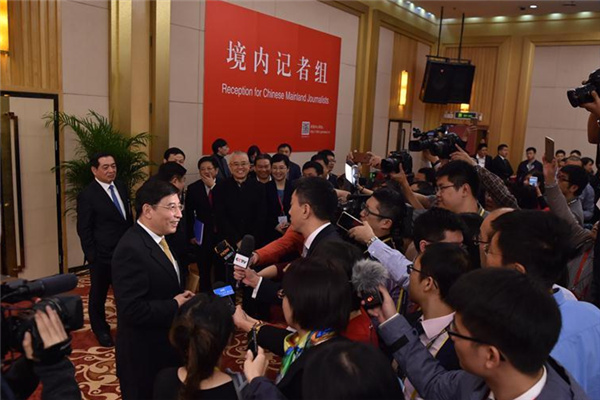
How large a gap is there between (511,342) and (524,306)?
87 millimetres

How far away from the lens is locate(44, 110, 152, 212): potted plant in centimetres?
467

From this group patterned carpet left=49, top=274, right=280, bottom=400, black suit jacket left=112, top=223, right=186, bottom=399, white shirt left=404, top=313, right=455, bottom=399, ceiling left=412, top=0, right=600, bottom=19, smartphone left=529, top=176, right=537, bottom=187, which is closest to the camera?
white shirt left=404, top=313, right=455, bottom=399

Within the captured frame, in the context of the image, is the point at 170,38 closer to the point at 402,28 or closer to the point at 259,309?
the point at 259,309

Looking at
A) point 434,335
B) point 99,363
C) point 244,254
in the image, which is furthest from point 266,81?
point 434,335

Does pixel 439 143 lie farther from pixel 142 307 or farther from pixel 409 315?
pixel 142 307

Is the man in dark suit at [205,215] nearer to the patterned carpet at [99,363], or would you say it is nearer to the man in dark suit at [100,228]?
the patterned carpet at [99,363]

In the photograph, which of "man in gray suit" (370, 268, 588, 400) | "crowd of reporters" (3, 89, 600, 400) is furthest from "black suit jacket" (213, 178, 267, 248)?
→ "man in gray suit" (370, 268, 588, 400)

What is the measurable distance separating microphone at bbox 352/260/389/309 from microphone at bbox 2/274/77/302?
894 mm

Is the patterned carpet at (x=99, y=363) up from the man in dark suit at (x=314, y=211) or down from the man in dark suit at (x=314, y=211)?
down

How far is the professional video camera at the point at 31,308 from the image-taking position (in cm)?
→ 123

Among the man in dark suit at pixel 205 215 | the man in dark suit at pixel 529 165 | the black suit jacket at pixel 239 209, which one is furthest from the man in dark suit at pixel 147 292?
the man in dark suit at pixel 529 165

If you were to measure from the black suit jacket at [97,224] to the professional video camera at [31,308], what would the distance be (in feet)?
7.42

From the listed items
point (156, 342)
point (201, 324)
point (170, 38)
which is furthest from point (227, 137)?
point (201, 324)

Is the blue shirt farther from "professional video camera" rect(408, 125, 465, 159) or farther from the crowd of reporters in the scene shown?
"professional video camera" rect(408, 125, 465, 159)
